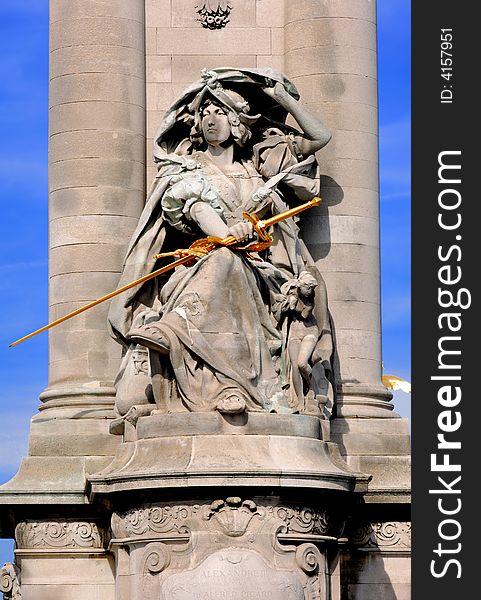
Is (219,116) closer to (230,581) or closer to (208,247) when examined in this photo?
(208,247)

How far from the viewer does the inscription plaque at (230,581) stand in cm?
2450

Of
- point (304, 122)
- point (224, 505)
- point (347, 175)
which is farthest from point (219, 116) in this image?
point (224, 505)

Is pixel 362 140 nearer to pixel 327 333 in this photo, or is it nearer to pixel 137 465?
pixel 327 333

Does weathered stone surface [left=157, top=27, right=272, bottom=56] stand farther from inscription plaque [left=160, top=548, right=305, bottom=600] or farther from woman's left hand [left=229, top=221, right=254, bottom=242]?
inscription plaque [left=160, top=548, right=305, bottom=600]

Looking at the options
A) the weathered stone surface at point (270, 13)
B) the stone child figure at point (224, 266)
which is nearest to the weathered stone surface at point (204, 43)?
the weathered stone surface at point (270, 13)

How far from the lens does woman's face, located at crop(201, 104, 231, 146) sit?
27.5 metres

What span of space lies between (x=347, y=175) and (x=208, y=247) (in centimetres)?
309

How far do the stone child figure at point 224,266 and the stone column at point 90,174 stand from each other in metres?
0.70

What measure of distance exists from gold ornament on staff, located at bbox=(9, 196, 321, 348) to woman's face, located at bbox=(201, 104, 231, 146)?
3.85 ft

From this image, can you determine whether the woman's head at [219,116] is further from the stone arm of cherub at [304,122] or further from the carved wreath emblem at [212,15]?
the carved wreath emblem at [212,15]

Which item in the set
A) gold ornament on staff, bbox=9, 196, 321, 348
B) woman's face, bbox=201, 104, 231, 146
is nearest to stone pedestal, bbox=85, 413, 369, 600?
gold ornament on staff, bbox=9, 196, 321, 348

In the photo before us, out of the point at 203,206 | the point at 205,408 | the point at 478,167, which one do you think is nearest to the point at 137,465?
the point at 205,408

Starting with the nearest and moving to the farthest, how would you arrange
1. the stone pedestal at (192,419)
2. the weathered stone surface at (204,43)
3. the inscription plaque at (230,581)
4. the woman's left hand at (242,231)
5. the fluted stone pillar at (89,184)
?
the inscription plaque at (230,581), the stone pedestal at (192,419), the woman's left hand at (242,231), the fluted stone pillar at (89,184), the weathered stone surface at (204,43)

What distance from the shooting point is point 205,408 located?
82.8ft
